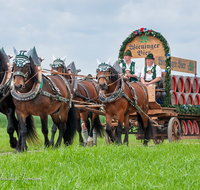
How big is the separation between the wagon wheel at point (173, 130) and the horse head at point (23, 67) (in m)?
4.24

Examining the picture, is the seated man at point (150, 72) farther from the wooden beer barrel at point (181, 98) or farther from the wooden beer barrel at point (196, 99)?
the wooden beer barrel at point (196, 99)

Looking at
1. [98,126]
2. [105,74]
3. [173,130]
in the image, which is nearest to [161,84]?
[173,130]

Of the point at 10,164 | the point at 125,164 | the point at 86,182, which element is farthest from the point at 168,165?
the point at 10,164

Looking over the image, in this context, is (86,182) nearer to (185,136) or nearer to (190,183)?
(190,183)

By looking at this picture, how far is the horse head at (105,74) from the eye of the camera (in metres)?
5.78

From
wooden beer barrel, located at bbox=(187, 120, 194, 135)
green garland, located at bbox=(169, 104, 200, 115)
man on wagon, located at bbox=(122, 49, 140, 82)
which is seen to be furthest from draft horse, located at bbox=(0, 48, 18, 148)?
wooden beer barrel, located at bbox=(187, 120, 194, 135)

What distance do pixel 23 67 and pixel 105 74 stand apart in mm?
1753

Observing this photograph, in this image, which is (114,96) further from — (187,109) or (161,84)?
(187,109)

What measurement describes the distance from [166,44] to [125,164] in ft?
18.1

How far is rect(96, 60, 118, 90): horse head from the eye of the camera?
5.78m

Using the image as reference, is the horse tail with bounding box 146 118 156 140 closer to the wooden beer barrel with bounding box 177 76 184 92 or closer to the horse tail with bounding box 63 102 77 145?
the horse tail with bounding box 63 102 77 145

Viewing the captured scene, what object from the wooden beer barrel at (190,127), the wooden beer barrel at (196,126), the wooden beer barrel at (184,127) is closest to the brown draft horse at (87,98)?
the wooden beer barrel at (184,127)

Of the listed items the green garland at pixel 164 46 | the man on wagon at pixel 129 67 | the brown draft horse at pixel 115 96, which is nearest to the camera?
the brown draft horse at pixel 115 96

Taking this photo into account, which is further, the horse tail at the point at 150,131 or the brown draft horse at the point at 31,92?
the horse tail at the point at 150,131
